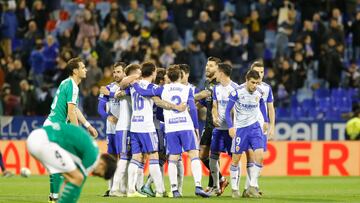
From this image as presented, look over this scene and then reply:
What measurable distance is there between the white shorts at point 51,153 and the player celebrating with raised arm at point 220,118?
239 inches

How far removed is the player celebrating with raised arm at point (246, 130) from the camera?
55.5 feet

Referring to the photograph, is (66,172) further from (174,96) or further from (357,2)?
(357,2)

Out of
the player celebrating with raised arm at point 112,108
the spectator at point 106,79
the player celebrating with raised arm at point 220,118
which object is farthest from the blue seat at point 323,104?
the player celebrating with raised arm at point 112,108

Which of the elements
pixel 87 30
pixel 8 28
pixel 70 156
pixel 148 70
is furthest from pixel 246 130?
pixel 8 28

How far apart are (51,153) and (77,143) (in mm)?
328

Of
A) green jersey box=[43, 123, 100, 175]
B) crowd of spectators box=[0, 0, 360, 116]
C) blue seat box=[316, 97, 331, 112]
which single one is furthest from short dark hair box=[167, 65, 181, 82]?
blue seat box=[316, 97, 331, 112]

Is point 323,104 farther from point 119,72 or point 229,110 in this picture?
point 119,72

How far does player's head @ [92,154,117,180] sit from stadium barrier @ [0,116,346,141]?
14.8 metres

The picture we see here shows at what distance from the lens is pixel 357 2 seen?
30.7 meters

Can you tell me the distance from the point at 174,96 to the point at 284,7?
1412 centimetres

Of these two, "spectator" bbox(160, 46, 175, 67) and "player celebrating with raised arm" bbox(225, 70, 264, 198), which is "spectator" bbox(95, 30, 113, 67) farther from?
"player celebrating with raised arm" bbox(225, 70, 264, 198)

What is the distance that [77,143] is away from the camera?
38.7 ft

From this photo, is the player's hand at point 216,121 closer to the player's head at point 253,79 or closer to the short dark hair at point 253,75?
the player's head at point 253,79

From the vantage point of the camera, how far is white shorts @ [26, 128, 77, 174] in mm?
11750
